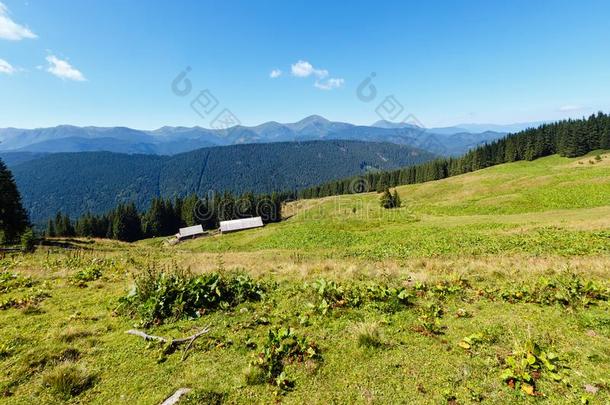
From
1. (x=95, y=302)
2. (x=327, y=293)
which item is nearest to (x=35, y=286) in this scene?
(x=95, y=302)

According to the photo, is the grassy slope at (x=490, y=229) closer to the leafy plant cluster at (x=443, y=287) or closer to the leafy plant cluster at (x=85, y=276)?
the leafy plant cluster at (x=443, y=287)

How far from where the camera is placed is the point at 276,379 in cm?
550

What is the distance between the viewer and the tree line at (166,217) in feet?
305

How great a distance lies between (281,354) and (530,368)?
186 inches

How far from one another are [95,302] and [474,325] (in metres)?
11.3

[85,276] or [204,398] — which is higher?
[204,398]

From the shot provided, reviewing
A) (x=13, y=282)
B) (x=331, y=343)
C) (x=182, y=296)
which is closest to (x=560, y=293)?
(x=331, y=343)

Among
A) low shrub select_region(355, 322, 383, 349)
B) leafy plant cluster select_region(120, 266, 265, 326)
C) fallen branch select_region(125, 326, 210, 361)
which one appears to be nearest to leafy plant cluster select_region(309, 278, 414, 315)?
low shrub select_region(355, 322, 383, 349)

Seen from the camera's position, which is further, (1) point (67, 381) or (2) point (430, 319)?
(2) point (430, 319)

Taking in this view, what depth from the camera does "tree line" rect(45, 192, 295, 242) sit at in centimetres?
9300

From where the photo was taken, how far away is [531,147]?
318ft

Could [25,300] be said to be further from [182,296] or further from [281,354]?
[281,354]

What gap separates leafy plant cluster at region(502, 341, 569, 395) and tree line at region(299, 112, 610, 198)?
210 ft

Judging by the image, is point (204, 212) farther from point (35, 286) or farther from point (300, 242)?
point (35, 286)
